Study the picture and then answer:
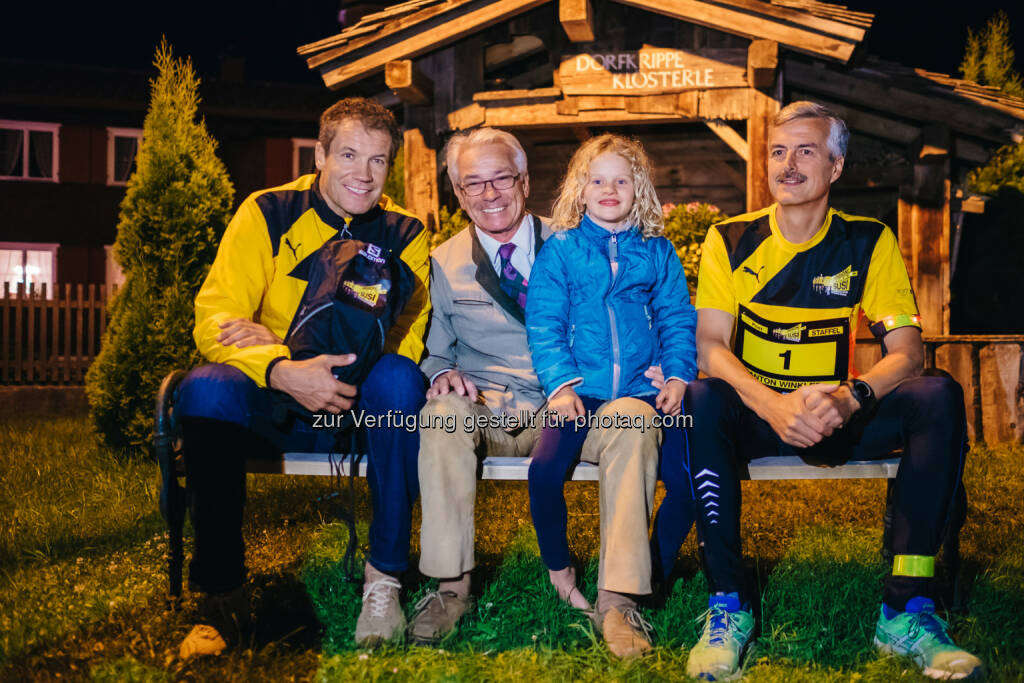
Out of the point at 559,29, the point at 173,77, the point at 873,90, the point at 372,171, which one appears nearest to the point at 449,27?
the point at 559,29

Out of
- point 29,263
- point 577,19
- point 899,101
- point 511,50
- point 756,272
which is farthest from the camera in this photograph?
point 29,263

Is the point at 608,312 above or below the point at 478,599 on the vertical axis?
above

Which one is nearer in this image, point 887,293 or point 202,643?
point 202,643

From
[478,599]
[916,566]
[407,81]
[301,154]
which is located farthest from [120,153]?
[916,566]

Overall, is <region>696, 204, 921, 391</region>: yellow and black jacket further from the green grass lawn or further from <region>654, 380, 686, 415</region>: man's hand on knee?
the green grass lawn

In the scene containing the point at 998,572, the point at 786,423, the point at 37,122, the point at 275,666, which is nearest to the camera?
the point at 275,666

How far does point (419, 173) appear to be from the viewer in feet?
31.0

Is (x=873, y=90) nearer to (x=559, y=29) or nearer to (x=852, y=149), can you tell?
(x=852, y=149)

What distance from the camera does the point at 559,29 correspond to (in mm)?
9055

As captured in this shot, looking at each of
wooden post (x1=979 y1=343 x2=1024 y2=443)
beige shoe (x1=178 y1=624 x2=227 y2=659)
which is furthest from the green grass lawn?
wooden post (x1=979 y1=343 x2=1024 y2=443)

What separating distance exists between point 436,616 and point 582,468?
702 millimetres

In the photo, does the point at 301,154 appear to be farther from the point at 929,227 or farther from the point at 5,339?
the point at 929,227

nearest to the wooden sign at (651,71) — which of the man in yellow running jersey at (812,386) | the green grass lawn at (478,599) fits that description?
the green grass lawn at (478,599)

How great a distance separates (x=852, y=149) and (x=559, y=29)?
381 cm
